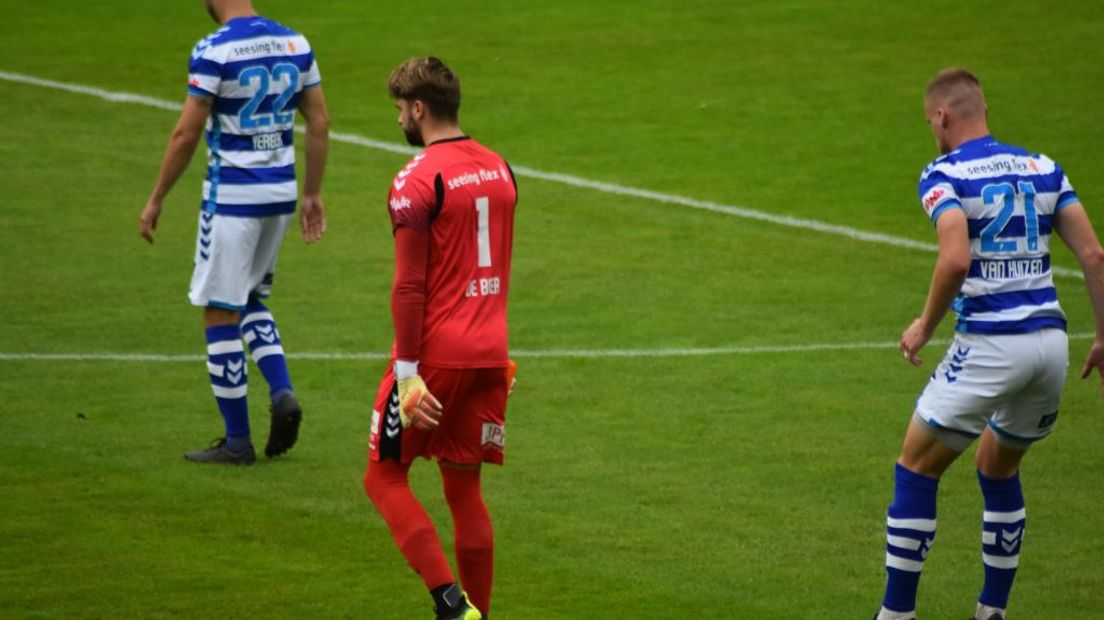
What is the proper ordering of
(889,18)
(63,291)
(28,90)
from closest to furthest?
(63,291), (28,90), (889,18)

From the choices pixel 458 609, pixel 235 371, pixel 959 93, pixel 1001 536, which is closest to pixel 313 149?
pixel 235 371

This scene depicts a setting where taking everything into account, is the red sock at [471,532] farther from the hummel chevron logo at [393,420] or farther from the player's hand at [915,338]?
the player's hand at [915,338]

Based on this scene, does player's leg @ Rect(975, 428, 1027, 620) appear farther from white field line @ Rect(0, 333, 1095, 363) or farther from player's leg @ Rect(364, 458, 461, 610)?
white field line @ Rect(0, 333, 1095, 363)

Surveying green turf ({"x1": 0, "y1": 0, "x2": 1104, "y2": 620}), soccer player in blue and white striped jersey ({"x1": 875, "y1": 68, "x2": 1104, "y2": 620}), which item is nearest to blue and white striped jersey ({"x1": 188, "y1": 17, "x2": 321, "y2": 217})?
green turf ({"x1": 0, "y1": 0, "x2": 1104, "y2": 620})

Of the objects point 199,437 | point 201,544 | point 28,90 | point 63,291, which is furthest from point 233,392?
point 28,90

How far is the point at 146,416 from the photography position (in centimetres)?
1019

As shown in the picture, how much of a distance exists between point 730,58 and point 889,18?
8.73ft

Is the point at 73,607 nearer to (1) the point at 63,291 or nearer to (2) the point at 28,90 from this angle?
(1) the point at 63,291

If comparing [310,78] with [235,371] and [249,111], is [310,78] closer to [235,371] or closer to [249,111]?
[249,111]

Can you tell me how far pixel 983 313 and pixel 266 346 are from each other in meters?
3.96

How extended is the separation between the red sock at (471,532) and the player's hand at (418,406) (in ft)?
1.38

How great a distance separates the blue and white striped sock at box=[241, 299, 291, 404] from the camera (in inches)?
367

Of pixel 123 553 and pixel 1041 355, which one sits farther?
pixel 123 553

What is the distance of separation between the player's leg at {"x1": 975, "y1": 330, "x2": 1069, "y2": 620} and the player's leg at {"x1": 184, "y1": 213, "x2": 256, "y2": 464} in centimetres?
379
